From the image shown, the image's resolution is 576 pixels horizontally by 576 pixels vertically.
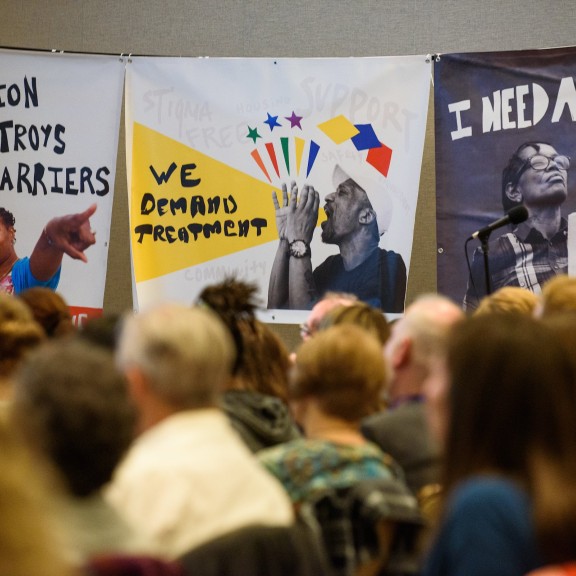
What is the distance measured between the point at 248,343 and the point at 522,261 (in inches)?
89.1

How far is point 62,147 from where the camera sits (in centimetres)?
498

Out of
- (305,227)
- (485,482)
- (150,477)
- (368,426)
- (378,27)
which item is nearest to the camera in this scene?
(485,482)

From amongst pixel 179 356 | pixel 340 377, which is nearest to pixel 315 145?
pixel 340 377

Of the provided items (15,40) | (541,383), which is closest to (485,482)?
(541,383)

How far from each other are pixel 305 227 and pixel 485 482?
3.56 metres

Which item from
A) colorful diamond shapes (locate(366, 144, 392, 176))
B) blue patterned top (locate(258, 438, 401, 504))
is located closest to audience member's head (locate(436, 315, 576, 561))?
blue patterned top (locate(258, 438, 401, 504))

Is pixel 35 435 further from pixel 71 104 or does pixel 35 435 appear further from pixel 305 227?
pixel 71 104

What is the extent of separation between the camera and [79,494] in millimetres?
1354

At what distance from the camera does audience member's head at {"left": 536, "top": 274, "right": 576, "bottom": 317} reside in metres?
2.46

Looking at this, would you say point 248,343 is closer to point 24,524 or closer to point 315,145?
point 24,524

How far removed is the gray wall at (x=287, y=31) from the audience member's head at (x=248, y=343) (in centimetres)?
262

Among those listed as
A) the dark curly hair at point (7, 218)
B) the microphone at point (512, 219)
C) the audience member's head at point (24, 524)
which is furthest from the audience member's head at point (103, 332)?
the dark curly hair at point (7, 218)

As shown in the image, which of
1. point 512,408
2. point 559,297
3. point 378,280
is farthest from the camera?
point 378,280

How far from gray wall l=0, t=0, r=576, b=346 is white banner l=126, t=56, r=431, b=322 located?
507 mm
